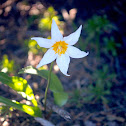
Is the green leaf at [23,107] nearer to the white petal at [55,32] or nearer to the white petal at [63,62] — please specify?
the white petal at [63,62]

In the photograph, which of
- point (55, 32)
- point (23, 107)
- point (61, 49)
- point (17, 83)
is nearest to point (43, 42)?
point (55, 32)

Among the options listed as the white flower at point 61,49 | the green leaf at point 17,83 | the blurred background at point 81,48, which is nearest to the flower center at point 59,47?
the white flower at point 61,49

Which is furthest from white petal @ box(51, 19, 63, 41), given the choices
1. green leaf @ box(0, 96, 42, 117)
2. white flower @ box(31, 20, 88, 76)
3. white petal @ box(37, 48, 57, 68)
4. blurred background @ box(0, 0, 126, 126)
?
blurred background @ box(0, 0, 126, 126)

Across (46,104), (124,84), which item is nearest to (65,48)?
(46,104)

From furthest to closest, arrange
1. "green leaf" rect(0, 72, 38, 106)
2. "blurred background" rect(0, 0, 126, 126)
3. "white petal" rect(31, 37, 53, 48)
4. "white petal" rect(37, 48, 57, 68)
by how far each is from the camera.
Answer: "blurred background" rect(0, 0, 126, 126) < "green leaf" rect(0, 72, 38, 106) < "white petal" rect(37, 48, 57, 68) < "white petal" rect(31, 37, 53, 48)

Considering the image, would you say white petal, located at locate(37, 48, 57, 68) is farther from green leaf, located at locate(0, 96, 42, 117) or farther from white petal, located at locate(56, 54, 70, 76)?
green leaf, located at locate(0, 96, 42, 117)

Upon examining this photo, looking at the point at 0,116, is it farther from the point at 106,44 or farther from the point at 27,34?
the point at 106,44
